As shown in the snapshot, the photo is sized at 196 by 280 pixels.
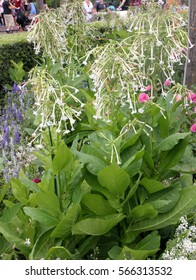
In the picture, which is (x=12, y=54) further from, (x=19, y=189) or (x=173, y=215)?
(x=173, y=215)

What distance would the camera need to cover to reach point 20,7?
Result: 1964 cm

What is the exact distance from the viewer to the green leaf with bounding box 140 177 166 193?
3072 millimetres

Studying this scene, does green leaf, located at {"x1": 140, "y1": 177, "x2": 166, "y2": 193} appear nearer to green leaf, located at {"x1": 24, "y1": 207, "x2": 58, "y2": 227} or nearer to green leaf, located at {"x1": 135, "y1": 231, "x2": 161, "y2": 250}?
green leaf, located at {"x1": 135, "y1": 231, "x2": 161, "y2": 250}

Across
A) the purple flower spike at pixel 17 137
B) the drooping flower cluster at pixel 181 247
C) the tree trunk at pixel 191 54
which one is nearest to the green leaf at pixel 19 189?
the drooping flower cluster at pixel 181 247

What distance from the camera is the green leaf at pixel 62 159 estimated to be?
2861 mm

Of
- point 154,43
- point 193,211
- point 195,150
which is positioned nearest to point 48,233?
point 193,211

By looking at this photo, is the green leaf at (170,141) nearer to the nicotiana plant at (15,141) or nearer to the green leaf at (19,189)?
the green leaf at (19,189)

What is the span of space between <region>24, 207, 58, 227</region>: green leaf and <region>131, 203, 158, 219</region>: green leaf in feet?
1.52

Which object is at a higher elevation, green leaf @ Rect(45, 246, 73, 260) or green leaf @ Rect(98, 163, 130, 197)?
green leaf @ Rect(98, 163, 130, 197)

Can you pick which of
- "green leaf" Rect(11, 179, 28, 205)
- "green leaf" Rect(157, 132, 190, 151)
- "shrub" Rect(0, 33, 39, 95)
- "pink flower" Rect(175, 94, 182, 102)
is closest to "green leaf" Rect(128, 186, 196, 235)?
"green leaf" Rect(157, 132, 190, 151)

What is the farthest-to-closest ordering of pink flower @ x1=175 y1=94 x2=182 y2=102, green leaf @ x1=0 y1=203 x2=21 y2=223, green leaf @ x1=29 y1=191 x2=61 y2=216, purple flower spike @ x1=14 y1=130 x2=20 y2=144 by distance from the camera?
1. purple flower spike @ x1=14 y1=130 x2=20 y2=144
2. pink flower @ x1=175 y1=94 x2=182 y2=102
3. green leaf @ x1=0 y1=203 x2=21 y2=223
4. green leaf @ x1=29 y1=191 x2=61 y2=216

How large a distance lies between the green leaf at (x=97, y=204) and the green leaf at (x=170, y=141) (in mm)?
489
